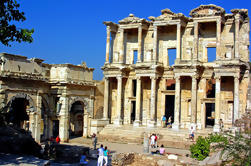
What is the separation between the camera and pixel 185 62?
28.2 meters

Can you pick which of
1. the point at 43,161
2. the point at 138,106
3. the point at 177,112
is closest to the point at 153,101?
the point at 138,106

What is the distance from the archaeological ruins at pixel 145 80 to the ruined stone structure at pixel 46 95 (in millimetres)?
73

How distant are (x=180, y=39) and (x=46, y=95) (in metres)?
12.1

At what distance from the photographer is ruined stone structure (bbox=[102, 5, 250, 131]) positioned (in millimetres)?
27172

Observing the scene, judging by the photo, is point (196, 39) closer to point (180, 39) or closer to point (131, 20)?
point (180, 39)

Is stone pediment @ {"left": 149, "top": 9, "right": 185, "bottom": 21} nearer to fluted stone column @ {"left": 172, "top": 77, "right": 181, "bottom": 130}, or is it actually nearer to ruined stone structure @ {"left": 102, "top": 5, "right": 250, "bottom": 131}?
ruined stone structure @ {"left": 102, "top": 5, "right": 250, "bottom": 131}

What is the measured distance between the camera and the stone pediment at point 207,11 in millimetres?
27328

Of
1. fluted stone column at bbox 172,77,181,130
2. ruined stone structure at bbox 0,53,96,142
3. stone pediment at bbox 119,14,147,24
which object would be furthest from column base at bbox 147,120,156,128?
stone pediment at bbox 119,14,147,24

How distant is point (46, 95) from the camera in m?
27.8

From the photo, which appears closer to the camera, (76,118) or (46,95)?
(46,95)

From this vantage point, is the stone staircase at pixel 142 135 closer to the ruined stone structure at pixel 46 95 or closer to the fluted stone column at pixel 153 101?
the fluted stone column at pixel 153 101

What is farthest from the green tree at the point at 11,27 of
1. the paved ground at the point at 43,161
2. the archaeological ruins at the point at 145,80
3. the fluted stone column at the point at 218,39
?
the fluted stone column at the point at 218,39

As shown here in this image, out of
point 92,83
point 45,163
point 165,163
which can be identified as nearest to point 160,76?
point 92,83

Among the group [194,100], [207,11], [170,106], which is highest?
[207,11]
